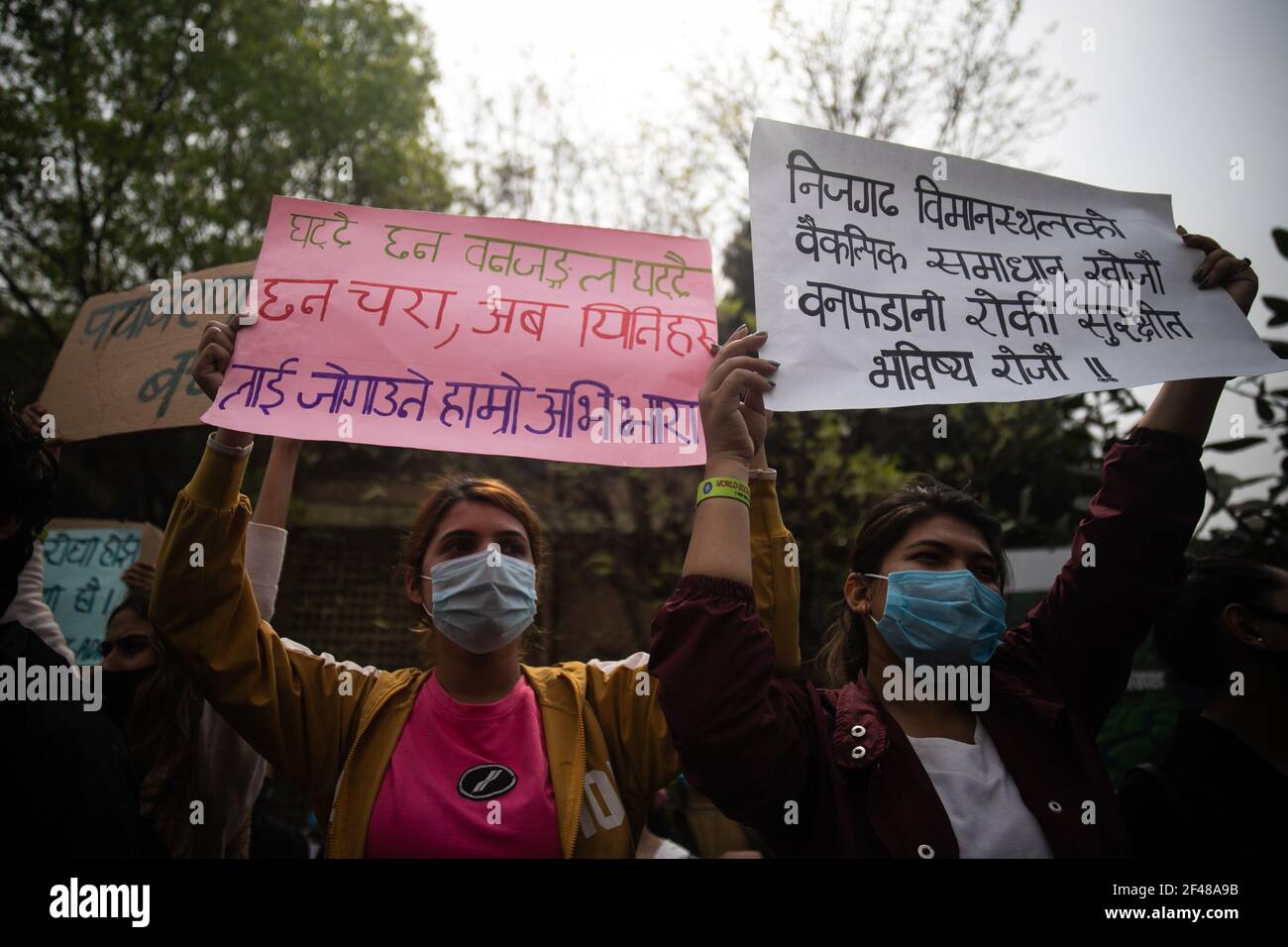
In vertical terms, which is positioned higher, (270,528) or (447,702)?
(270,528)

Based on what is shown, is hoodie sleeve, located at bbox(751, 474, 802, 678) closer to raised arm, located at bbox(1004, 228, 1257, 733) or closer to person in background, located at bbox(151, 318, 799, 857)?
person in background, located at bbox(151, 318, 799, 857)

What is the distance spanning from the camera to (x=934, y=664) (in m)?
1.99

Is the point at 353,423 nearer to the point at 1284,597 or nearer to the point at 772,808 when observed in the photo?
the point at 772,808

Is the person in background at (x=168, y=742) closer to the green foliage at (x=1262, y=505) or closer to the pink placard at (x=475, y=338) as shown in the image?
the pink placard at (x=475, y=338)

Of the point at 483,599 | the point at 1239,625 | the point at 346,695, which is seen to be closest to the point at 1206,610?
the point at 1239,625

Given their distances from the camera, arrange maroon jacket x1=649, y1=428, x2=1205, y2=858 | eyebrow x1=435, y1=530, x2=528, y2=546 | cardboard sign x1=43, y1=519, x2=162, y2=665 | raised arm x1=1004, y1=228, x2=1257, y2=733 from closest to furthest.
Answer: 1. maroon jacket x1=649, y1=428, x2=1205, y2=858
2. raised arm x1=1004, y1=228, x2=1257, y2=733
3. eyebrow x1=435, y1=530, x2=528, y2=546
4. cardboard sign x1=43, y1=519, x2=162, y2=665

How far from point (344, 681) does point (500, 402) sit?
0.79 m

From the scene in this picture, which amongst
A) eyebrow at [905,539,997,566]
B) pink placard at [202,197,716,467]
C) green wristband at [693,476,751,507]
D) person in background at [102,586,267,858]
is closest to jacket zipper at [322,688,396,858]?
person in background at [102,586,267,858]

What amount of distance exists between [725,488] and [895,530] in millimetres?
605

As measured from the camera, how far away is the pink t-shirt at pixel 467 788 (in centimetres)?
176

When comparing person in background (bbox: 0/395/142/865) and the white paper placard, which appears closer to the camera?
person in background (bbox: 0/395/142/865)

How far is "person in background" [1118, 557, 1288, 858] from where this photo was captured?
6.56ft

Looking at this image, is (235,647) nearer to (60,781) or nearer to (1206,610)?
(60,781)
